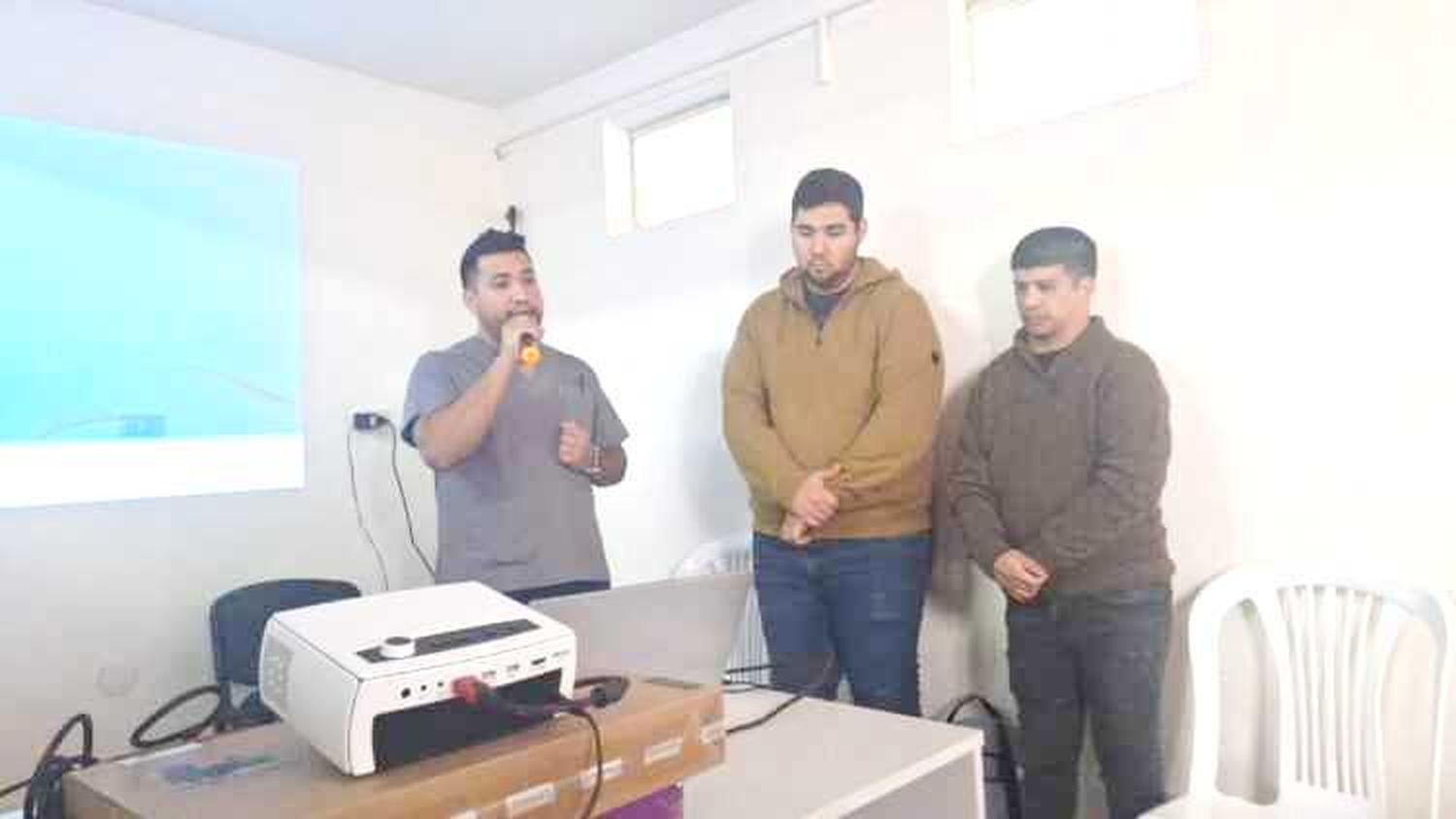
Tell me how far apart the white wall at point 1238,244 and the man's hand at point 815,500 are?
1.83 feet

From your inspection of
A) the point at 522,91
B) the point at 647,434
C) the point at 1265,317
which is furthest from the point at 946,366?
the point at 522,91

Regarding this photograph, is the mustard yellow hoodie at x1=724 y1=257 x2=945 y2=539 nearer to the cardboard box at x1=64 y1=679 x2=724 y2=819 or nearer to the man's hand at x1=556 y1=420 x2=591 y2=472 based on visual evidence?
the man's hand at x1=556 y1=420 x2=591 y2=472

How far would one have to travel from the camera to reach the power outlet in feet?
11.2

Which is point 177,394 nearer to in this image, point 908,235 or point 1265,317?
point 908,235

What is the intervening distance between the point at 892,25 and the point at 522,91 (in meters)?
1.69

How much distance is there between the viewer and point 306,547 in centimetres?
326

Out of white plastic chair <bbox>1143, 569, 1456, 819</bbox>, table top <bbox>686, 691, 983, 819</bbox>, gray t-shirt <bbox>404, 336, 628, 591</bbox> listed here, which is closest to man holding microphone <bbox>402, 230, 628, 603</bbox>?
gray t-shirt <bbox>404, 336, 628, 591</bbox>

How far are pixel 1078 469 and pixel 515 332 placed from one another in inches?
47.9

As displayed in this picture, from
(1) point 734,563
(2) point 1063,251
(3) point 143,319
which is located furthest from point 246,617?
(2) point 1063,251

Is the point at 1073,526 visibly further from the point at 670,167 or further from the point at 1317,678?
the point at 670,167

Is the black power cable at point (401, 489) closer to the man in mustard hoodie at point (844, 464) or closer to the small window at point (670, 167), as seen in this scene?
the small window at point (670, 167)

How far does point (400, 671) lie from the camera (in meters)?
0.82

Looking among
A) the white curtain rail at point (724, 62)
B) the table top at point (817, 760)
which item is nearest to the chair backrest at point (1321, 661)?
the table top at point (817, 760)

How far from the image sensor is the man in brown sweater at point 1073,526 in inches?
76.3
